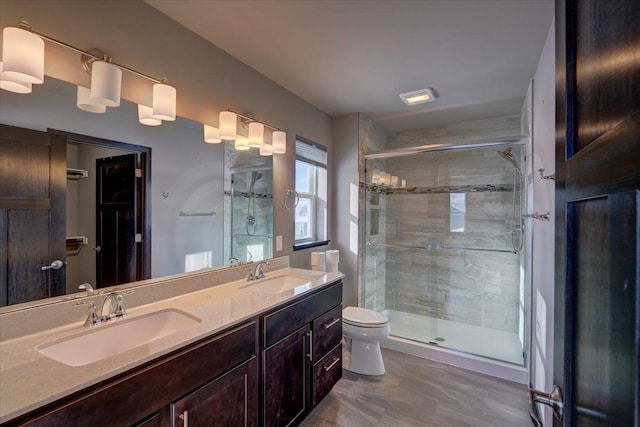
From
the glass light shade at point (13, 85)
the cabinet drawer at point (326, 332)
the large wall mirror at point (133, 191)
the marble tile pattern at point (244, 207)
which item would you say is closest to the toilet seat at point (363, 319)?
the cabinet drawer at point (326, 332)

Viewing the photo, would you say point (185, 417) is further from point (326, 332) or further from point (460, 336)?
point (460, 336)

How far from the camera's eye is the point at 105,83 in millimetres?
1296

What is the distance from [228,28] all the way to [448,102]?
2.12 metres

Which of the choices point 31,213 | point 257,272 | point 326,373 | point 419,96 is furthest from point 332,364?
point 419,96

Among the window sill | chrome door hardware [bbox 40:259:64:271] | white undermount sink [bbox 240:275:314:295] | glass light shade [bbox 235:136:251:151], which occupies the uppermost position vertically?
glass light shade [bbox 235:136:251:151]

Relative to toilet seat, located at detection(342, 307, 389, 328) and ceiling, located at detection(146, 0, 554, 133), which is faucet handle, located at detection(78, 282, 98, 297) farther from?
toilet seat, located at detection(342, 307, 389, 328)

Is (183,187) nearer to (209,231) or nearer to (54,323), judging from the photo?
(209,231)

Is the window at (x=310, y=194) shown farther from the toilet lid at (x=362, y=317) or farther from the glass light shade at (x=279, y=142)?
the toilet lid at (x=362, y=317)

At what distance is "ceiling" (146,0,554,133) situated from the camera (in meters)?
1.55

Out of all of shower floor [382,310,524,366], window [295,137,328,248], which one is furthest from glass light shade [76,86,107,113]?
shower floor [382,310,524,366]

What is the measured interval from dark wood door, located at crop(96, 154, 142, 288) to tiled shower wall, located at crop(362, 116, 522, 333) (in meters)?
2.35

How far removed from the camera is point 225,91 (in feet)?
6.58

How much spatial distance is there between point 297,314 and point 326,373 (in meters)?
0.63

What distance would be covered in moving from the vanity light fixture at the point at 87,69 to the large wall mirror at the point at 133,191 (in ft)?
0.17
